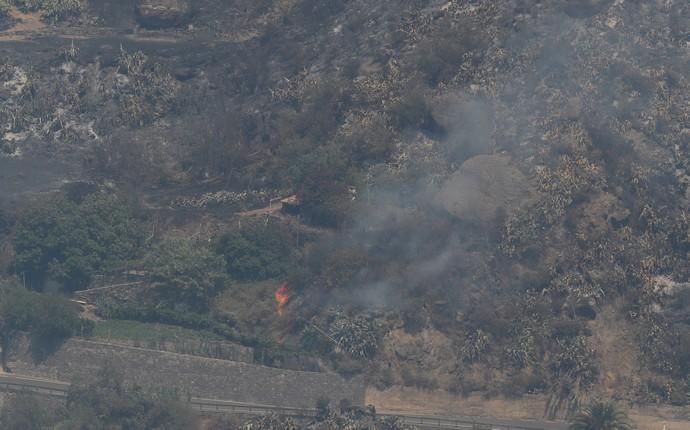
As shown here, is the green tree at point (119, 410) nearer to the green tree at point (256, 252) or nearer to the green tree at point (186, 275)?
the green tree at point (186, 275)

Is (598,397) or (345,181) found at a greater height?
(345,181)

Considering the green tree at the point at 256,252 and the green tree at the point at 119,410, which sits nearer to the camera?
the green tree at the point at 119,410

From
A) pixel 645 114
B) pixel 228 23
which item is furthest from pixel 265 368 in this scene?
pixel 228 23

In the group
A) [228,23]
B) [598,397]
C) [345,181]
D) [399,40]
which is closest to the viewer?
[598,397]

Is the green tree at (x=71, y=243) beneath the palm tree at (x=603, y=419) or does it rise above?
above

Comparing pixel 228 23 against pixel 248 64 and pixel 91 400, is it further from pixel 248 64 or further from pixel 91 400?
pixel 91 400

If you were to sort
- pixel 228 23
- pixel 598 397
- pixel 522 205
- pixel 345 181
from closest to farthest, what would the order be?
pixel 598 397 < pixel 522 205 < pixel 345 181 < pixel 228 23

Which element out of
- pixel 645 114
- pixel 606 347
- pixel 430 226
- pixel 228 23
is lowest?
pixel 606 347

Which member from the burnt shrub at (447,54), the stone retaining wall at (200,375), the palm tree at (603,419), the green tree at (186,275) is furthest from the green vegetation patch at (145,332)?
the burnt shrub at (447,54)
